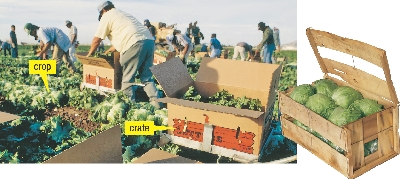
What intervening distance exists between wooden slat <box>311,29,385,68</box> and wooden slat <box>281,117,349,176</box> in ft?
2.71

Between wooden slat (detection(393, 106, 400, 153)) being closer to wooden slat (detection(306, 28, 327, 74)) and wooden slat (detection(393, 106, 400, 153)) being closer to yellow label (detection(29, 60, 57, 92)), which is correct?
wooden slat (detection(306, 28, 327, 74))

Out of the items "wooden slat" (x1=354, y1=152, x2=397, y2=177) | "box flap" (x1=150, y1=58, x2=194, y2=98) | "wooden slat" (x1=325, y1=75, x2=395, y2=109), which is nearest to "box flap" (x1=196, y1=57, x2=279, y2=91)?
"box flap" (x1=150, y1=58, x2=194, y2=98)

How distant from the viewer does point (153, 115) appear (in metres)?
4.51

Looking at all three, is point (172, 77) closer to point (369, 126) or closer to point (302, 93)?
point (302, 93)

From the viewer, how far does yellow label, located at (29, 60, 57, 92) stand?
4.48 metres

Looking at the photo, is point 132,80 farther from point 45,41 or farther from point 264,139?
point 264,139

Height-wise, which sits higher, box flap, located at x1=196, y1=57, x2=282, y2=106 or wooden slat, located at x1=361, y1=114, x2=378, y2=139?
box flap, located at x1=196, y1=57, x2=282, y2=106

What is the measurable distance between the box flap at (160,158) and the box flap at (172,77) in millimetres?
615

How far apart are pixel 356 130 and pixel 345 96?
0.50m

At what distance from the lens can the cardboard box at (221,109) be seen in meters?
4.03

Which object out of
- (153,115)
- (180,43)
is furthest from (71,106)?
(180,43)

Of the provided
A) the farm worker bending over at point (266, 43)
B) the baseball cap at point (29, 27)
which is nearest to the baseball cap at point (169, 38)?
the farm worker bending over at point (266, 43)

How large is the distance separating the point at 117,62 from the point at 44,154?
4.46ft

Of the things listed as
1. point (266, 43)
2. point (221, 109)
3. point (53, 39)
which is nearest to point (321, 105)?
point (221, 109)
